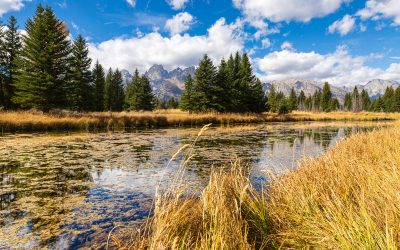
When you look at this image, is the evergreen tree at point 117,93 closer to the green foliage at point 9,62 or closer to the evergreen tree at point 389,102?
the green foliage at point 9,62

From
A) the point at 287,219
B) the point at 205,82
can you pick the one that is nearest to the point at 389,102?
the point at 205,82

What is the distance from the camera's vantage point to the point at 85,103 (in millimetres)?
37875

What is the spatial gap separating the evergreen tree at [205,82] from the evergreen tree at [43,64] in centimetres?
1856

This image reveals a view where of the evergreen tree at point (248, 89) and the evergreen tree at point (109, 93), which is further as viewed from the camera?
the evergreen tree at point (109, 93)

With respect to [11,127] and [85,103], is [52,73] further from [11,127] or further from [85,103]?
[85,103]

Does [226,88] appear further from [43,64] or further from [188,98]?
[43,64]

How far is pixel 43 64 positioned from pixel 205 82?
21758 mm

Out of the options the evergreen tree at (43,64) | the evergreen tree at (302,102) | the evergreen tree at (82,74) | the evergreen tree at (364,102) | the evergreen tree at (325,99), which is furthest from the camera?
the evergreen tree at (302,102)

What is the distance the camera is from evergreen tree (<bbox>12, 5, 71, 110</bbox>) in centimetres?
2523

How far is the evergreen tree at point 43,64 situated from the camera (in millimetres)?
25234

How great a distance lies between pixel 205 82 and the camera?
135 ft

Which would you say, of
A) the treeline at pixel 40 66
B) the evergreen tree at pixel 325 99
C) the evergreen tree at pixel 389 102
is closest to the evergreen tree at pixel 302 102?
the evergreen tree at pixel 325 99

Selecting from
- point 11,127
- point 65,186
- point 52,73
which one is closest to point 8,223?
point 65,186

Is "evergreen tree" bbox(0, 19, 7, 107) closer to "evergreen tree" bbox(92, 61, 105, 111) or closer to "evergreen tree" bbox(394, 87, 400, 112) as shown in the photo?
"evergreen tree" bbox(92, 61, 105, 111)
